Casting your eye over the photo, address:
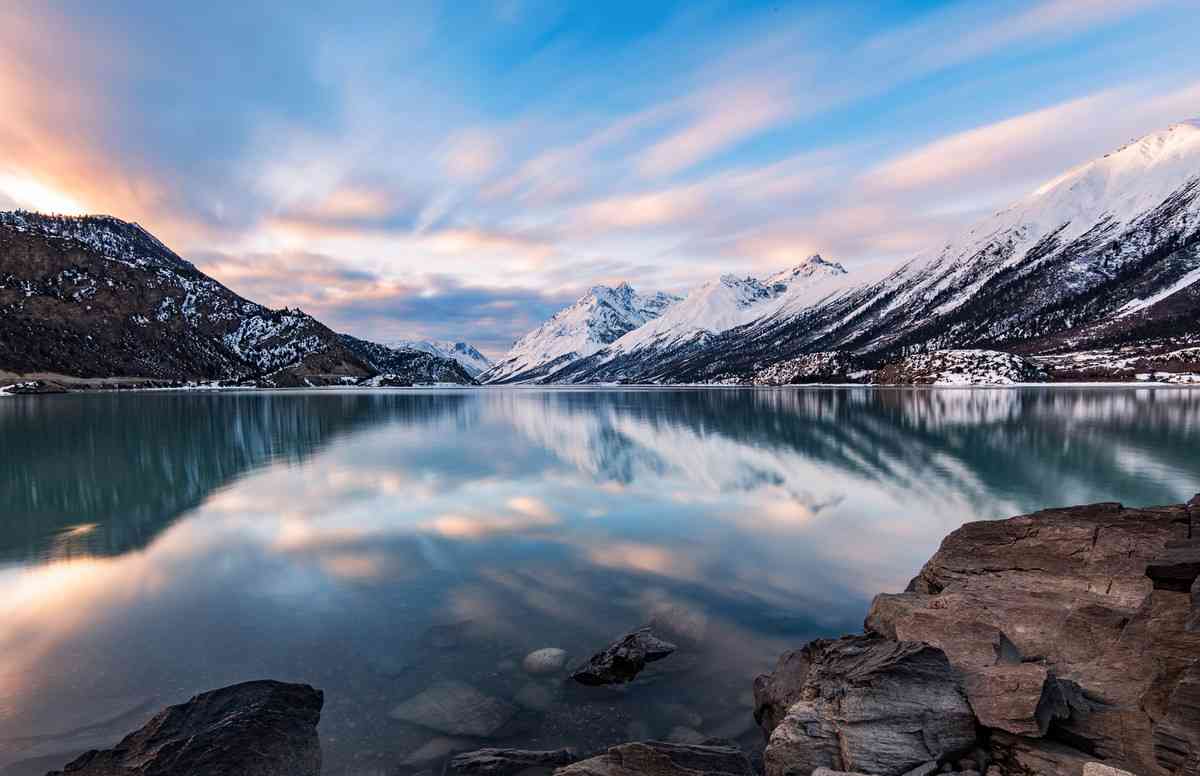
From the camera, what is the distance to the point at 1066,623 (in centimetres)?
1068

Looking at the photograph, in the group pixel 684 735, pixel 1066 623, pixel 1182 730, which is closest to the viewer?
pixel 1182 730

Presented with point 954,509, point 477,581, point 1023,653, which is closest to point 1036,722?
point 1023,653

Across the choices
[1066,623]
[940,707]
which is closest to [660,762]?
[940,707]

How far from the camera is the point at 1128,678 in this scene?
29.4 feet

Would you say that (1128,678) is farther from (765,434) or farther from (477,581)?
(765,434)

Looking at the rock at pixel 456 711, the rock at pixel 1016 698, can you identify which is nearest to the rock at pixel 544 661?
the rock at pixel 456 711

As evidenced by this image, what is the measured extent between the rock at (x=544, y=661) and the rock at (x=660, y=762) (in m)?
4.22

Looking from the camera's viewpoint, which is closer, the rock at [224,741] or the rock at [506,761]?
the rock at [224,741]

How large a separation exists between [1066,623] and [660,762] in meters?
7.87

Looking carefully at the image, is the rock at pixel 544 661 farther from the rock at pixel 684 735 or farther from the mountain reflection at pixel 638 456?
the mountain reflection at pixel 638 456

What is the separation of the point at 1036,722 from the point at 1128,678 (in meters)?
2.35

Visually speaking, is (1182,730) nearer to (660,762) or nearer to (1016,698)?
(1016,698)

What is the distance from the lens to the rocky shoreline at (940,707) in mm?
7918

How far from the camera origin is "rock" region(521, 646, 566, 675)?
494 inches
